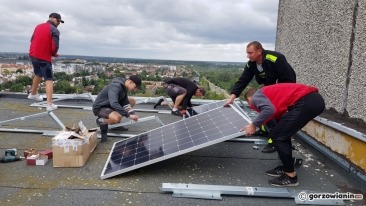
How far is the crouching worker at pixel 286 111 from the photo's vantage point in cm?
390

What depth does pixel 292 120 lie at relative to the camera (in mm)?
3904

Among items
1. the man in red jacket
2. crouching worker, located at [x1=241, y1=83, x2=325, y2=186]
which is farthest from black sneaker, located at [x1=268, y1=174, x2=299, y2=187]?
the man in red jacket

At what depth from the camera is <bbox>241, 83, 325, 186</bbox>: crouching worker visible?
390 centimetres

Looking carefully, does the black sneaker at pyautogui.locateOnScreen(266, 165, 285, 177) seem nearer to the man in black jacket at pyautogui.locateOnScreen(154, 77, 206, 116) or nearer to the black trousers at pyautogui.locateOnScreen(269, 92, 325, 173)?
the black trousers at pyautogui.locateOnScreen(269, 92, 325, 173)

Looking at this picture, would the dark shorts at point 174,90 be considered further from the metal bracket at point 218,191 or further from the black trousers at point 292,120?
the metal bracket at point 218,191

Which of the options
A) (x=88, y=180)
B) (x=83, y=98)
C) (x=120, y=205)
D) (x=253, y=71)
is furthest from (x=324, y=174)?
(x=83, y=98)

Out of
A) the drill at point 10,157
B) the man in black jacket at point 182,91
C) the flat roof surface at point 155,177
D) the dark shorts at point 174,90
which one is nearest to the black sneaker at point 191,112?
the man in black jacket at point 182,91

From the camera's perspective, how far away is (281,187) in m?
3.92

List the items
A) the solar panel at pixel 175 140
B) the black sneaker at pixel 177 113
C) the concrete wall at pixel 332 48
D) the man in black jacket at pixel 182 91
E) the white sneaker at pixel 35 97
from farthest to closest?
the white sneaker at pixel 35 97
the man in black jacket at pixel 182 91
the black sneaker at pixel 177 113
the concrete wall at pixel 332 48
the solar panel at pixel 175 140

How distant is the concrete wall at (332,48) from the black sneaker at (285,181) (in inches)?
56.0

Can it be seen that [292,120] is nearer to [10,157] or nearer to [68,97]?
[10,157]

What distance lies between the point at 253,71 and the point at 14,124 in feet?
16.3

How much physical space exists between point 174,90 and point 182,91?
0.23m

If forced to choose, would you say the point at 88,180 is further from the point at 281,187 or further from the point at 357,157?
the point at 357,157
